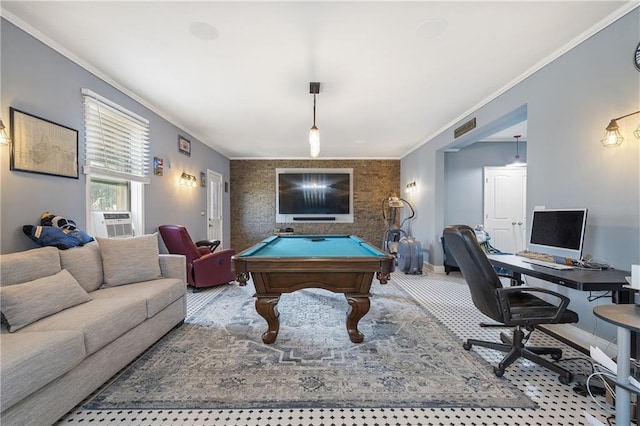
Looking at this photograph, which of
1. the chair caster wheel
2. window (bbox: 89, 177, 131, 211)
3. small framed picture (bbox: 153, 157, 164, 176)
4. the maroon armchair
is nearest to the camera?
the chair caster wheel

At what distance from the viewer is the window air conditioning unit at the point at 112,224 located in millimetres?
2867

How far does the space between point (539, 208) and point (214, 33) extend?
3.38 meters

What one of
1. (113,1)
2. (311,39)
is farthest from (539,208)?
(113,1)

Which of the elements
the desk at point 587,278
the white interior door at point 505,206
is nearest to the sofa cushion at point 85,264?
the desk at point 587,278

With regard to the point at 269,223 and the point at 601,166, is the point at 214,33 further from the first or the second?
the point at 269,223

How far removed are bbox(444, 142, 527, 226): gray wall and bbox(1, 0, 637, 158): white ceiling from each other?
1.81 meters

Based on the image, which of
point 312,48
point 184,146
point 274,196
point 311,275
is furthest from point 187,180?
point 311,275

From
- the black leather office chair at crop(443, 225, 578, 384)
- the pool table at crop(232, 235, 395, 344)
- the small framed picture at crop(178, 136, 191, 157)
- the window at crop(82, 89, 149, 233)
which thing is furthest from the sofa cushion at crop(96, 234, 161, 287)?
the black leather office chair at crop(443, 225, 578, 384)

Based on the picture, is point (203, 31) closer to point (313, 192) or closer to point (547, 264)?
point (547, 264)

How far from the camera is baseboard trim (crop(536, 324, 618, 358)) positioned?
2051mm

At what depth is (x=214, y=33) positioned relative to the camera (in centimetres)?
214

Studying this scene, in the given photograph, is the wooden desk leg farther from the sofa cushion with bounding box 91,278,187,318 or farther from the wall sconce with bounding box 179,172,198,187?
the wall sconce with bounding box 179,172,198,187

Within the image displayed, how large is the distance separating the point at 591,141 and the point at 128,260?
4140mm

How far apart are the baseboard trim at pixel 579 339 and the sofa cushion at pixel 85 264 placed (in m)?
4.14
